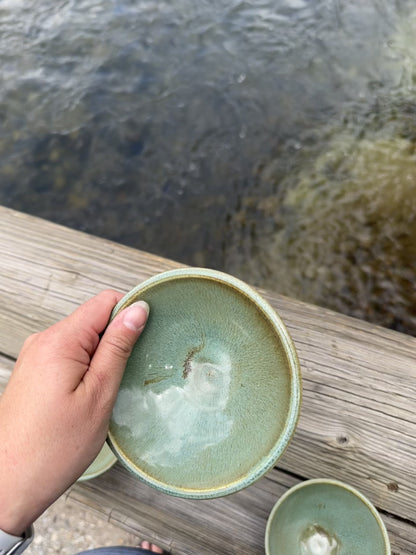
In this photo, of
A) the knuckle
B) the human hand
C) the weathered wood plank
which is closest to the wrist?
the human hand

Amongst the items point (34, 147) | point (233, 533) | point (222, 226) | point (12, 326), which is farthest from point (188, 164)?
point (233, 533)

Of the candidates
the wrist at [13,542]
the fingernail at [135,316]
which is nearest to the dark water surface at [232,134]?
the fingernail at [135,316]

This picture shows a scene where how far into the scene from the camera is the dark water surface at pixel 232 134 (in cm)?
339

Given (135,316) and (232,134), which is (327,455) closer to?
(135,316)

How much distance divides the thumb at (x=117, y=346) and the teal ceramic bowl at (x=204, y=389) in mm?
39

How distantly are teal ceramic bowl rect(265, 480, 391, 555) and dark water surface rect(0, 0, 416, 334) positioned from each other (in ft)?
5.81

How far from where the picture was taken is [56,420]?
1.15 meters

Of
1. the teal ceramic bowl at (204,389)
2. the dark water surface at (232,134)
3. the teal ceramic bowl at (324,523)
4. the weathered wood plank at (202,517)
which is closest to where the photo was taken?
the teal ceramic bowl at (204,389)

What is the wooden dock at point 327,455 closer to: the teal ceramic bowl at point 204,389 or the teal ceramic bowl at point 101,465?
the teal ceramic bowl at point 101,465

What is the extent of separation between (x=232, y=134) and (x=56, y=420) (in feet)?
11.9

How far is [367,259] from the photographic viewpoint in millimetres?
3217

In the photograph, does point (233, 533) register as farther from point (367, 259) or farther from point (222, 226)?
point (222, 226)

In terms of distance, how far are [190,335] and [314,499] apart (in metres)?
0.84

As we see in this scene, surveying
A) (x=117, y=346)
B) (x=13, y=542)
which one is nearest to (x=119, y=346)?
(x=117, y=346)
